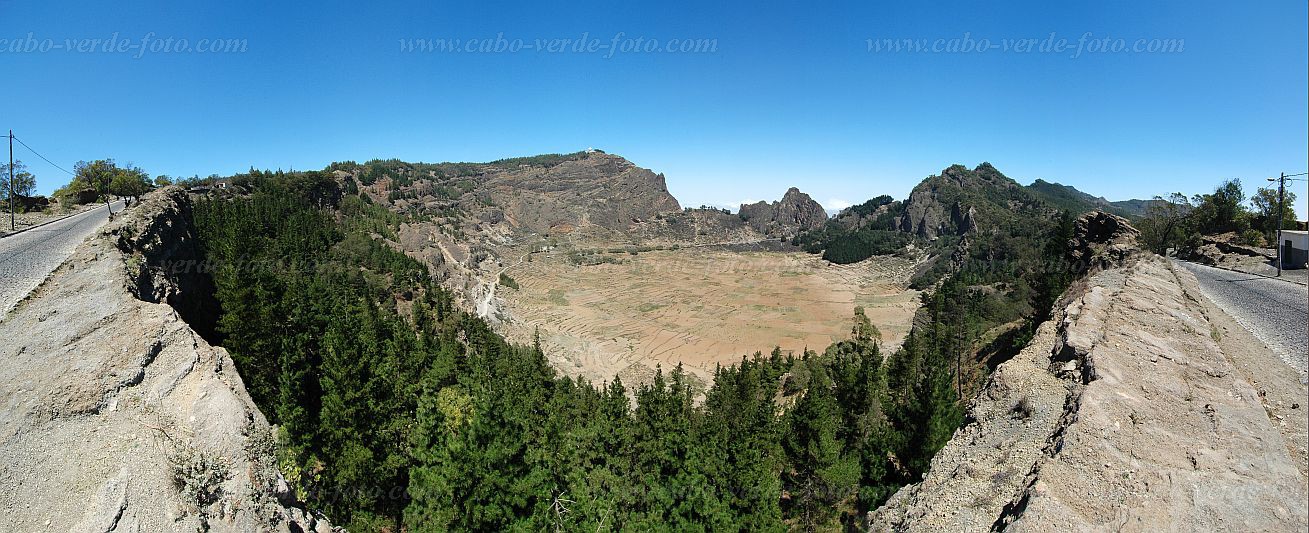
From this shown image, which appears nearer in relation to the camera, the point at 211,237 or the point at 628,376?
the point at 211,237

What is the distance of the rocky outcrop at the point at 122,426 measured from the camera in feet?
34.4

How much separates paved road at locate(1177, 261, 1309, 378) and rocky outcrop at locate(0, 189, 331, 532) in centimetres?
2727

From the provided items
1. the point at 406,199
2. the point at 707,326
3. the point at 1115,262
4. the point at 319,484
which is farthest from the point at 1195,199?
the point at 406,199

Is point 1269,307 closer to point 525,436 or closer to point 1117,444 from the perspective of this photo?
point 1117,444

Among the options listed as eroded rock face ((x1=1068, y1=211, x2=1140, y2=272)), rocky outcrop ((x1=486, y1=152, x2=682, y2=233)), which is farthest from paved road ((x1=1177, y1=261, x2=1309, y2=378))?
rocky outcrop ((x1=486, y1=152, x2=682, y2=233))

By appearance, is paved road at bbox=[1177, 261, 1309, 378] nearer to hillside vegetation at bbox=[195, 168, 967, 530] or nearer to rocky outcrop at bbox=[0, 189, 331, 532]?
hillside vegetation at bbox=[195, 168, 967, 530]

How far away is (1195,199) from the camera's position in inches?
1902

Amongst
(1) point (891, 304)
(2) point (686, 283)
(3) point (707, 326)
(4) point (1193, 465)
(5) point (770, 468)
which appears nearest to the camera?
(4) point (1193, 465)

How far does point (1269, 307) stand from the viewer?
1966cm

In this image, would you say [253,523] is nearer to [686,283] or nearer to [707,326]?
[707,326]

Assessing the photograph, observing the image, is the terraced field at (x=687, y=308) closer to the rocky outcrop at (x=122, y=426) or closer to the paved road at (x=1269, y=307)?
the paved road at (x=1269, y=307)

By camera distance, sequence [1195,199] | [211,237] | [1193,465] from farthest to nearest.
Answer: [1195,199]
[211,237]
[1193,465]

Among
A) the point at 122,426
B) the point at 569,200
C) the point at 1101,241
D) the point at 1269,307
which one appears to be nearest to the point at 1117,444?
the point at 1269,307

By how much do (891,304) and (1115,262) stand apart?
66.6m
